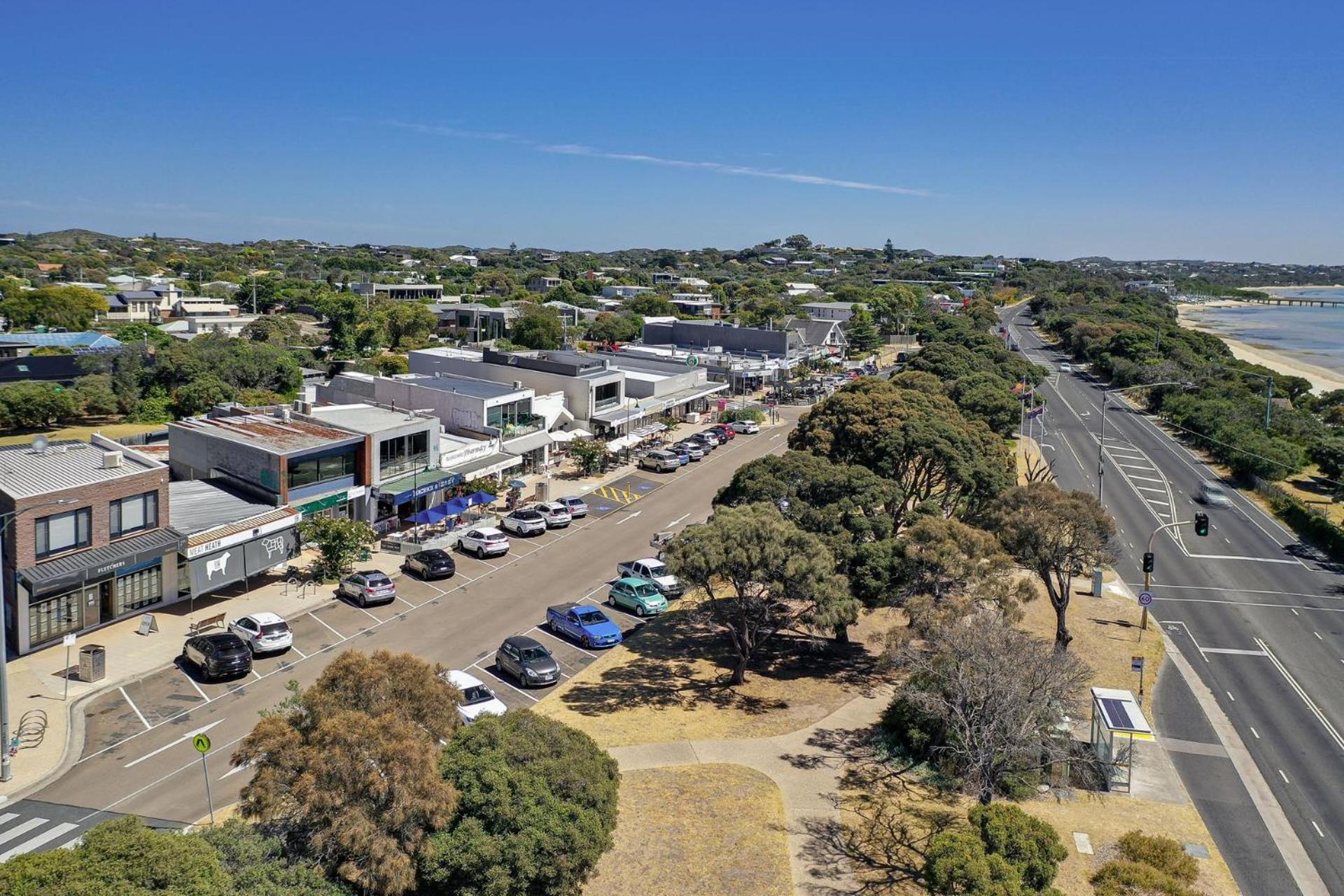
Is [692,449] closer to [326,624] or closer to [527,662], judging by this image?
[326,624]

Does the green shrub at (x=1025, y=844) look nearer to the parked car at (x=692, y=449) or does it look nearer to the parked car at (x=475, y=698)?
the parked car at (x=475, y=698)

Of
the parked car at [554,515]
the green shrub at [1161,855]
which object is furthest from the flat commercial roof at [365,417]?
the green shrub at [1161,855]

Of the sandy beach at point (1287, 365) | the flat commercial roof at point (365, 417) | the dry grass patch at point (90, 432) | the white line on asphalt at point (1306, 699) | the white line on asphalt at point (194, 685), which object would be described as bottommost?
the white line on asphalt at point (194, 685)

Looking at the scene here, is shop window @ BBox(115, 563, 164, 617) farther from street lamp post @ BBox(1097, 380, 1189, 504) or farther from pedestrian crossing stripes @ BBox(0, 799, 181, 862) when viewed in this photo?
street lamp post @ BBox(1097, 380, 1189, 504)

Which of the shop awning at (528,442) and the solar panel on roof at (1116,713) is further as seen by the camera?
the shop awning at (528,442)

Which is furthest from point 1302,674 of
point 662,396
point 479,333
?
point 479,333

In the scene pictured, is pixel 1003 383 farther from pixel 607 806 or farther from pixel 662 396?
pixel 607 806
